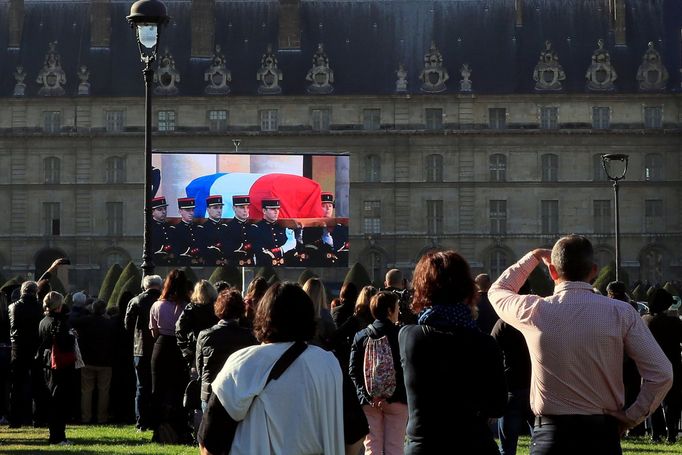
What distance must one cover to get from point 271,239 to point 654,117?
18.9 meters

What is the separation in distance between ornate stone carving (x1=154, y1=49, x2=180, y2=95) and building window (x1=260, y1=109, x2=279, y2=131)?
11.2ft

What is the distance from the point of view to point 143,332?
43.8ft

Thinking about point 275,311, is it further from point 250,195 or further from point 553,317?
point 250,195

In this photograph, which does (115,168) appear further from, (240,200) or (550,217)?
(550,217)

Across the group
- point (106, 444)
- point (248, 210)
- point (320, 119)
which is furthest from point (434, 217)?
point (106, 444)

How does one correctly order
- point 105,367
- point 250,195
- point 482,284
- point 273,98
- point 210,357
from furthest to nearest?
1. point 273,98
2. point 250,195
3. point 105,367
4. point 482,284
5. point 210,357

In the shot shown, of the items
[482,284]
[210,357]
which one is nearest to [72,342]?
[482,284]

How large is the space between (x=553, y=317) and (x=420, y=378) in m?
0.64

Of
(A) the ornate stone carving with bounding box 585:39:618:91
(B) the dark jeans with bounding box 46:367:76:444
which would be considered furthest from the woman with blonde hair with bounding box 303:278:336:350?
(A) the ornate stone carving with bounding box 585:39:618:91

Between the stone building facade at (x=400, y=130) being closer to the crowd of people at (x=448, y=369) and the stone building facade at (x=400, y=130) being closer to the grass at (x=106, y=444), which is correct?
the grass at (x=106, y=444)

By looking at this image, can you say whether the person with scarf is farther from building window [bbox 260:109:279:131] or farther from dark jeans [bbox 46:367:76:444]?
building window [bbox 260:109:279:131]

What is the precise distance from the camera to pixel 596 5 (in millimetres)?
56875

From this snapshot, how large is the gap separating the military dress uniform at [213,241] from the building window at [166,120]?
1486 cm

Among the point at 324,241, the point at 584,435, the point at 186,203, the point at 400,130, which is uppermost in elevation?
the point at 400,130
